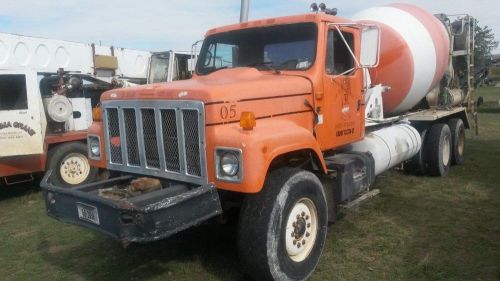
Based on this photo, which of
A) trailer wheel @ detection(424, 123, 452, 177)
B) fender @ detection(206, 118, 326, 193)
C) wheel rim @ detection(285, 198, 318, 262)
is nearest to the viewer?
fender @ detection(206, 118, 326, 193)

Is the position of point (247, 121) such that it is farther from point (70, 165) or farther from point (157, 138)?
point (70, 165)

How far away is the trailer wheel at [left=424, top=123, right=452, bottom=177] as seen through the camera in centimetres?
866

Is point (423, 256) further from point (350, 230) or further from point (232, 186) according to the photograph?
point (232, 186)

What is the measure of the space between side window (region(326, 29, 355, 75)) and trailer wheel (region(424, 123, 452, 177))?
12.4 ft

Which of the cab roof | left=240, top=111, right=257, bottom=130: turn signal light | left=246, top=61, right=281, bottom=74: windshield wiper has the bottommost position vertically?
left=240, top=111, right=257, bottom=130: turn signal light

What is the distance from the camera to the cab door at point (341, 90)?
17.5ft

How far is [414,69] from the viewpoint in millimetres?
8047

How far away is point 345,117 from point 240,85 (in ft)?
6.12

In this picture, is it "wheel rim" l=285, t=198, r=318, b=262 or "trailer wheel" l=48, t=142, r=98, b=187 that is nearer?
"wheel rim" l=285, t=198, r=318, b=262

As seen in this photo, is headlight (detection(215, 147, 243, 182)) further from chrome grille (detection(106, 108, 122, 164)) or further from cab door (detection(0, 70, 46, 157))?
cab door (detection(0, 70, 46, 157))

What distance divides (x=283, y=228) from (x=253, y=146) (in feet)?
2.84

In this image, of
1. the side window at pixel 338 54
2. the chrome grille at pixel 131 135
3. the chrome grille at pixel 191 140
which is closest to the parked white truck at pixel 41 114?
the chrome grille at pixel 131 135

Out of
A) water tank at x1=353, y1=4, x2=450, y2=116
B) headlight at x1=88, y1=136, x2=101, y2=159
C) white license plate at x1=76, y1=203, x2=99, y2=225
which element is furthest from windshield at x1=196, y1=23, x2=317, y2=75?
water tank at x1=353, y1=4, x2=450, y2=116

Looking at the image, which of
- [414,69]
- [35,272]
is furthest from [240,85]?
[414,69]
